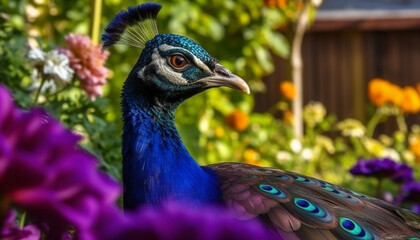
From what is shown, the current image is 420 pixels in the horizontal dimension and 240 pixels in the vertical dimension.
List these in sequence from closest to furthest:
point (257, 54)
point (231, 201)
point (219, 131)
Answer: point (231, 201)
point (219, 131)
point (257, 54)

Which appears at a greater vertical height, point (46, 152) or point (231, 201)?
point (46, 152)

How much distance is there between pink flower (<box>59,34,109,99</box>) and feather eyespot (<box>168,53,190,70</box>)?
580mm

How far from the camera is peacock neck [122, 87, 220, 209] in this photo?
185cm

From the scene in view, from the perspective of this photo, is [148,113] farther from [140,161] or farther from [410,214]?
[410,214]

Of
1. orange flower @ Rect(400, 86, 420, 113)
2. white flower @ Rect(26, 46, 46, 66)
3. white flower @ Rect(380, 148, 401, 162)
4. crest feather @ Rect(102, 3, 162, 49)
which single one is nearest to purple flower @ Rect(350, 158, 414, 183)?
crest feather @ Rect(102, 3, 162, 49)

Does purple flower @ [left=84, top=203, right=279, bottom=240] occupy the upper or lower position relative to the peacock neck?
upper

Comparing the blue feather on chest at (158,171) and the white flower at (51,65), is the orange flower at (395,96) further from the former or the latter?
the blue feather on chest at (158,171)

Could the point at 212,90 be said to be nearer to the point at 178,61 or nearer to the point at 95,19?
the point at 95,19

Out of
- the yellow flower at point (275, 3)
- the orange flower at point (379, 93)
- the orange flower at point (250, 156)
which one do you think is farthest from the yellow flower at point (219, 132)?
the orange flower at point (379, 93)

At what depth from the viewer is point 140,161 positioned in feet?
6.22

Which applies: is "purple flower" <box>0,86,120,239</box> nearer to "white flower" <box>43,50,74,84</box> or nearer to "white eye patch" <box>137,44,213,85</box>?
"white eye patch" <box>137,44,213,85</box>

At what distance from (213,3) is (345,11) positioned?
14.6ft

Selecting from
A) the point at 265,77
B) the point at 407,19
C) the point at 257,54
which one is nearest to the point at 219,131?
the point at 257,54

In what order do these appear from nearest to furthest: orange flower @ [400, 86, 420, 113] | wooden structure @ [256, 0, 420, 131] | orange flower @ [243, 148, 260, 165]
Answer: orange flower @ [243, 148, 260, 165], orange flower @ [400, 86, 420, 113], wooden structure @ [256, 0, 420, 131]
